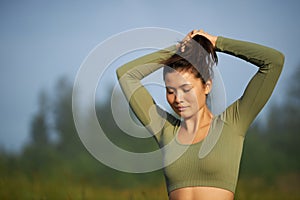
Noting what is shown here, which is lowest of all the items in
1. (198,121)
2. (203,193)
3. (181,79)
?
(203,193)

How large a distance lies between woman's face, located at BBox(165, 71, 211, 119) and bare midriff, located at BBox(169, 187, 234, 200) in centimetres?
18

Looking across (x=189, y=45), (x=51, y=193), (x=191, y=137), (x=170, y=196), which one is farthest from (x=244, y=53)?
(x=51, y=193)

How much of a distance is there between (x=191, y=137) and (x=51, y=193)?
1.98m

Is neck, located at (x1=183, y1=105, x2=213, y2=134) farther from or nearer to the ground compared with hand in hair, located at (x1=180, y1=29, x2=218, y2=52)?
nearer to the ground

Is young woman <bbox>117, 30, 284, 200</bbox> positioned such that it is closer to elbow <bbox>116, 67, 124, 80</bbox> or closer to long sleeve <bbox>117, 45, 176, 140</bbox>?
long sleeve <bbox>117, 45, 176, 140</bbox>

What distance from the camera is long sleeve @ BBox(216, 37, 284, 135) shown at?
1.11 m

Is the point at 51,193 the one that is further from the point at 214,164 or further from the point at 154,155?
the point at 214,164

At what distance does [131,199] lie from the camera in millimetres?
2639

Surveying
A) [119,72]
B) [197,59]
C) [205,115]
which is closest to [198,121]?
[205,115]

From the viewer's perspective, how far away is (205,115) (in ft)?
3.85

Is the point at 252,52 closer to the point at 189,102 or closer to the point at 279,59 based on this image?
the point at 279,59

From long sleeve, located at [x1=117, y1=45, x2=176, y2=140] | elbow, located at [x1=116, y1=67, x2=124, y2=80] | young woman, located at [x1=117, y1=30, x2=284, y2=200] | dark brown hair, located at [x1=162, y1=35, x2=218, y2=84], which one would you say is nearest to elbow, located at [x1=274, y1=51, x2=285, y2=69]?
young woman, located at [x1=117, y1=30, x2=284, y2=200]

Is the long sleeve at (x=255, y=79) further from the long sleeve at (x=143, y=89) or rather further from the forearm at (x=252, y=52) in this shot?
the long sleeve at (x=143, y=89)

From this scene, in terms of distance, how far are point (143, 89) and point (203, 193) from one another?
13.4 inches
